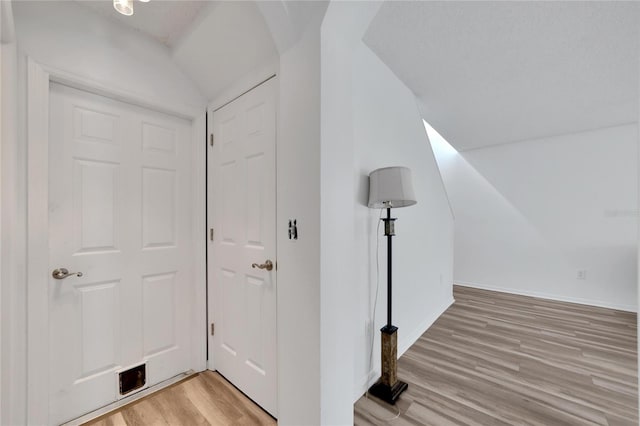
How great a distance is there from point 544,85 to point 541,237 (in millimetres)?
2626

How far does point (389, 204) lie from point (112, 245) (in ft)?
5.93

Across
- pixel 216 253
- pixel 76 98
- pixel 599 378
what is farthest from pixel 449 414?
pixel 76 98

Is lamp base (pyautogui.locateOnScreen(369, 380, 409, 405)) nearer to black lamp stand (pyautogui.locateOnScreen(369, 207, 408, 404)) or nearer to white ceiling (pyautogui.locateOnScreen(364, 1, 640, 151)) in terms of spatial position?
black lamp stand (pyautogui.locateOnScreen(369, 207, 408, 404))

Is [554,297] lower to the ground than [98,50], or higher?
lower

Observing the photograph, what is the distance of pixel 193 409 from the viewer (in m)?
1.54

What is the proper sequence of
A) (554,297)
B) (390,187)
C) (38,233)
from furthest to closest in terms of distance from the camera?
(554,297) < (390,187) < (38,233)

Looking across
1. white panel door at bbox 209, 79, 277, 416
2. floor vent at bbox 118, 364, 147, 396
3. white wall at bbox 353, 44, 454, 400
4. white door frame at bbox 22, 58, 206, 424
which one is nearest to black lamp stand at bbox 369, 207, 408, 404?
white wall at bbox 353, 44, 454, 400

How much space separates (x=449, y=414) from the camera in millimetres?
1540

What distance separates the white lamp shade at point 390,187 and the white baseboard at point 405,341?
1.23 m

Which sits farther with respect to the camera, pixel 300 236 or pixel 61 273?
pixel 61 273

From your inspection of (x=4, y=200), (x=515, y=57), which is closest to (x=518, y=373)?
(x=515, y=57)

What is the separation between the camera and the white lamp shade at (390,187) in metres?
1.60

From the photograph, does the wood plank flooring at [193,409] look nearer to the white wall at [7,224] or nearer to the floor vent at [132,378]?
the floor vent at [132,378]

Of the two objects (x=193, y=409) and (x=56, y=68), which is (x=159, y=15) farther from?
(x=193, y=409)
